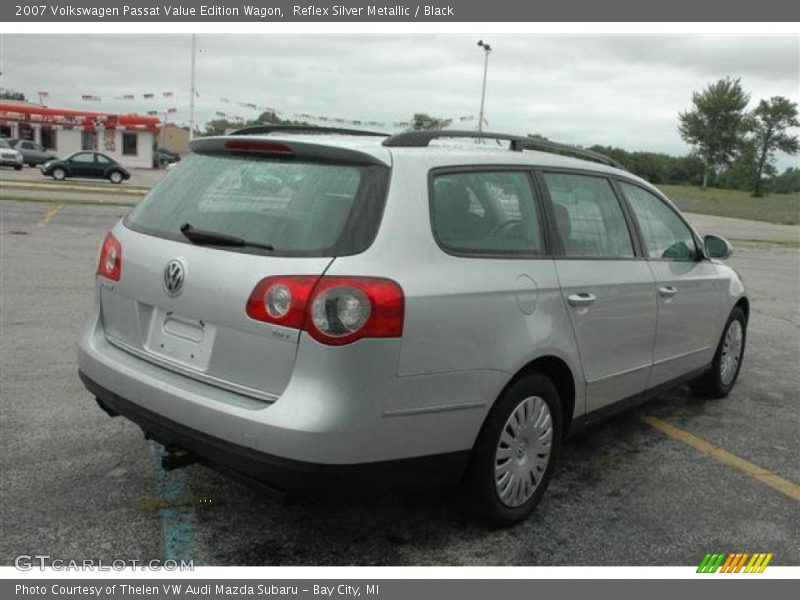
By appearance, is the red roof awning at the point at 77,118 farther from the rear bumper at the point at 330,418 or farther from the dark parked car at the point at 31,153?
the rear bumper at the point at 330,418

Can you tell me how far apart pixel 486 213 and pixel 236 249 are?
108 centimetres

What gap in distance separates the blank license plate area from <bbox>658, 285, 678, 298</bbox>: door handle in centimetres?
258

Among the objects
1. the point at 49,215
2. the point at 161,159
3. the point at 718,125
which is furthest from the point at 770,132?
the point at 49,215

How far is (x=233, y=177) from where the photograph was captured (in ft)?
10.7

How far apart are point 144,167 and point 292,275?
54530 millimetres

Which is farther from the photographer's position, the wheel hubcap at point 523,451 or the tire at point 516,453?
the wheel hubcap at point 523,451

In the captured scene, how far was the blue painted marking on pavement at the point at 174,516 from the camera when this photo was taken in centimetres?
306

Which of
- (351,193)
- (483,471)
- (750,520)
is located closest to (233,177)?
(351,193)

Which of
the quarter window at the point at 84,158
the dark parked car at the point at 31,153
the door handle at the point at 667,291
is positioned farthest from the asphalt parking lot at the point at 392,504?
the dark parked car at the point at 31,153

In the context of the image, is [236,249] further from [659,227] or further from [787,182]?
[787,182]

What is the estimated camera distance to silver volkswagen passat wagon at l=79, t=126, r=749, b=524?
2.68 meters

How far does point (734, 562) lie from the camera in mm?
3238

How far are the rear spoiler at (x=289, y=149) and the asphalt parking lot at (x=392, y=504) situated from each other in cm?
130
